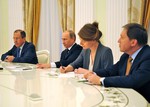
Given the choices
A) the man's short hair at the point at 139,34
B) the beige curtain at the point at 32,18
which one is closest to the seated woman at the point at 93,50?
the man's short hair at the point at 139,34

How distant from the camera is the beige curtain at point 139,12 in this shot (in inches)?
175

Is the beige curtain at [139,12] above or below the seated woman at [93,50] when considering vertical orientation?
above

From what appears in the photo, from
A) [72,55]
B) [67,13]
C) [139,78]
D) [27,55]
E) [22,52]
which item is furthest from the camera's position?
[67,13]

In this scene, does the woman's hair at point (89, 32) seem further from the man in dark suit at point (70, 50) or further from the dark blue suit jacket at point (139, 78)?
the dark blue suit jacket at point (139, 78)

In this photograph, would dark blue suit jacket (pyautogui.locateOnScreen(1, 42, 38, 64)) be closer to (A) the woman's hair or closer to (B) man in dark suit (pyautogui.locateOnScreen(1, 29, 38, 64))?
(B) man in dark suit (pyautogui.locateOnScreen(1, 29, 38, 64))

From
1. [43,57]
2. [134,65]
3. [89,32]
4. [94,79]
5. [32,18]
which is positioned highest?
[32,18]

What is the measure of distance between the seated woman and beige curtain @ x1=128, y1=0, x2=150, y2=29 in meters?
1.50

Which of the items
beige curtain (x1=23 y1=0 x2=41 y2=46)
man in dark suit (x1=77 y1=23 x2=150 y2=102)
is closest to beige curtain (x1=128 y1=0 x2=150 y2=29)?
man in dark suit (x1=77 y1=23 x2=150 y2=102)

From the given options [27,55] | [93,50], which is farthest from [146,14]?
[27,55]

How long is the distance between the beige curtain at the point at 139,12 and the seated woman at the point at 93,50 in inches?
59.0

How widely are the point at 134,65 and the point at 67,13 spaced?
3276 millimetres

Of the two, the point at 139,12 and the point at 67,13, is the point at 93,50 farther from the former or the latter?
the point at 67,13

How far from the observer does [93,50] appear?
3.32 m

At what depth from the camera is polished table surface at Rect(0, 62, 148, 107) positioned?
69.2 inches
